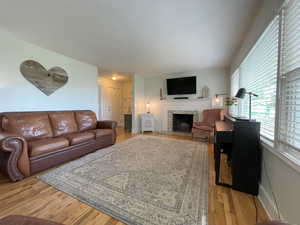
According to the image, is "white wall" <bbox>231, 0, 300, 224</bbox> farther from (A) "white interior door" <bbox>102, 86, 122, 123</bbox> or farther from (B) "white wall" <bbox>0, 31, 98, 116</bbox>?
(A) "white interior door" <bbox>102, 86, 122, 123</bbox>

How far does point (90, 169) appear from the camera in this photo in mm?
2057

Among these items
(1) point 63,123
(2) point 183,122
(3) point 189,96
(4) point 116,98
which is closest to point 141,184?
(1) point 63,123

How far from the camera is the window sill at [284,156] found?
35.0 inches

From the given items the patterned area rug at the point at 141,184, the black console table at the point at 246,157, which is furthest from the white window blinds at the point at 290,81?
the patterned area rug at the point at 141,184

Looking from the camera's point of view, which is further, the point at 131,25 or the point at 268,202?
the point at 131,25

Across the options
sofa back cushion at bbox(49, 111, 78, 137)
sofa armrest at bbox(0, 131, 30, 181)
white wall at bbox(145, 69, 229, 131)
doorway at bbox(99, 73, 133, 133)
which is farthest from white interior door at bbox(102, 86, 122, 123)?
sofa armrest at bbox(0, 131, 30, 181)

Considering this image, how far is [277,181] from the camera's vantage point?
1.14 meters

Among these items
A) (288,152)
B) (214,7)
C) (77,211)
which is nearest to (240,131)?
(288,152)

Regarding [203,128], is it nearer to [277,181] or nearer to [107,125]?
[277,181]

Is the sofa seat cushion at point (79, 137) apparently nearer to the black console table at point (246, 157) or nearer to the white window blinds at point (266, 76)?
the black console table at point (246, 157)

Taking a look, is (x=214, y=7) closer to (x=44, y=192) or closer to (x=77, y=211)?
(x=77, y=211)

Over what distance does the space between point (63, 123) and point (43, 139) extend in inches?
22.9

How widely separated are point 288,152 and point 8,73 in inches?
165

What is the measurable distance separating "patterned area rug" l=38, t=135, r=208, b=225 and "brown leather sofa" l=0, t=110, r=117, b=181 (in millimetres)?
212
